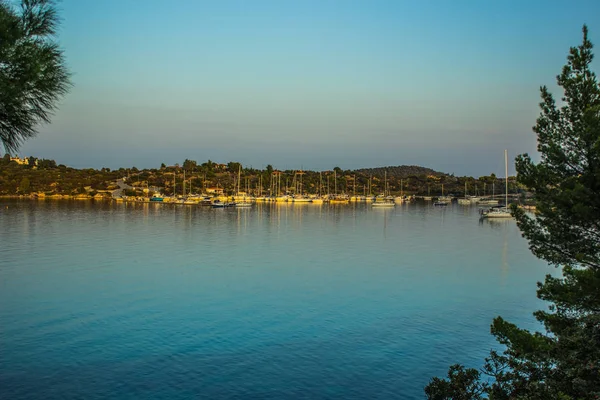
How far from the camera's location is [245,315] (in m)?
20.5

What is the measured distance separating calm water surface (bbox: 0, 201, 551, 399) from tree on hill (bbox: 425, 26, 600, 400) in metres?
3.51

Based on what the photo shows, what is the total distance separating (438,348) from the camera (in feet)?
54.6

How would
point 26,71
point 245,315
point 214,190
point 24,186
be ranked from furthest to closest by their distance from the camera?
point 214,190, point 24,186, point 245,315, point 26,71

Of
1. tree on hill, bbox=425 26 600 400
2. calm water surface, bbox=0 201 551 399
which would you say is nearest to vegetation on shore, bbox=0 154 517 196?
calm water surface, bbox=0 201 551 399

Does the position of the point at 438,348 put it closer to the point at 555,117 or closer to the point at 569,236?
the point at 569,236

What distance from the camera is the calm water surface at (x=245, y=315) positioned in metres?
13.8

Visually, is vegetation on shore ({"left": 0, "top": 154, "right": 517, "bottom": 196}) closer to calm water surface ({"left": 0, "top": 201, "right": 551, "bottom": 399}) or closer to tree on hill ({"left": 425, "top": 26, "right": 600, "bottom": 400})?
calm water surface ({"left": 0, "top": 201, "right": 551, "bottom": 399})

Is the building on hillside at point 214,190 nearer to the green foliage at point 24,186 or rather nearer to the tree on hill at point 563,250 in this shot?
the green foliage at point 24,186

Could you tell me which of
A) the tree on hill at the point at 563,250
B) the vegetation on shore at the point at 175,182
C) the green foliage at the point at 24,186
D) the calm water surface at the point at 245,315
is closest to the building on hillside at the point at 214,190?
the vegetation on shore at the point at 175,182

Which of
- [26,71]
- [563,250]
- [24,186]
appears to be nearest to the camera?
[26,71]

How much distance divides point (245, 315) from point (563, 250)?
12.0 metres

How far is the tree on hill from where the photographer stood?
907 cm

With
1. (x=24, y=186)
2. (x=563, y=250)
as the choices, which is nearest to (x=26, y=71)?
(x=563, y=250)

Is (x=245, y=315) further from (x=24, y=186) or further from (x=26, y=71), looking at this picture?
(x=24, y=186)
